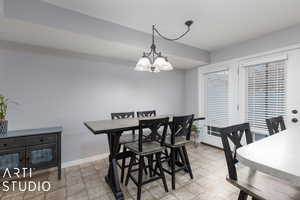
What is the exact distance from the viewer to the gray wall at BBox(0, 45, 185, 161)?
2.30 metres

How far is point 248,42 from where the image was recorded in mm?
2957

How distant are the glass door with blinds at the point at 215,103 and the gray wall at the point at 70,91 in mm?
1556

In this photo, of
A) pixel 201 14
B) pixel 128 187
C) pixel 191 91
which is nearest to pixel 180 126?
pixel 128 187

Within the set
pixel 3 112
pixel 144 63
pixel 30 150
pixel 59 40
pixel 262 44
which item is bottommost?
pixel 30 150

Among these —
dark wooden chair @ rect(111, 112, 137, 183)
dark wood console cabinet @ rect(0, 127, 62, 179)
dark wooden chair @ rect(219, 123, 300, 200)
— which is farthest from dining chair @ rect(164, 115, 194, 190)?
dark wood console cabinet @ rect(0, 127, 62, 179)

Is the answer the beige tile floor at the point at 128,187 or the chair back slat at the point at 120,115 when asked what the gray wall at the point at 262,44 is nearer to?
the beige tile floor at the point at 128,187

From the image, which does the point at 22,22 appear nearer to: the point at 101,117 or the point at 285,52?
the point at 101,117

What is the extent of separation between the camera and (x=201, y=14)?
2.09m

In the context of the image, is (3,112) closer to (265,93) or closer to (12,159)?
(12,159)

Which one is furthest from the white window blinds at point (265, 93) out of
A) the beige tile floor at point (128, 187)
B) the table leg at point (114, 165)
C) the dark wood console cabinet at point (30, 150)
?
the dark wood console cabinet at point (30, 150)

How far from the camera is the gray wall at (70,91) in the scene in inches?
90.6

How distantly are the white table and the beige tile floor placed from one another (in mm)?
1226

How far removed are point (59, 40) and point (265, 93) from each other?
3767 mm

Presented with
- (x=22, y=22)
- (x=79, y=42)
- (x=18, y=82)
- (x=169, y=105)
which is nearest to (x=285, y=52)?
(x=169, y=105)
